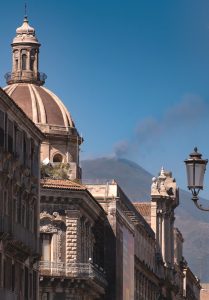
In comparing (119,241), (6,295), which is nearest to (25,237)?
(6,295)

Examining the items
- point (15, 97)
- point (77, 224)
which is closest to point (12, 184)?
point (77, 224)

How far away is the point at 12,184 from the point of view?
72938 mm

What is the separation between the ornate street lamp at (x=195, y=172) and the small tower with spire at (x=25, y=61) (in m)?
98.0

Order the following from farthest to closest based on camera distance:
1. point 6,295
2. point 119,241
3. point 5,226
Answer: point 119,241 < point 6,295 < point 5,226

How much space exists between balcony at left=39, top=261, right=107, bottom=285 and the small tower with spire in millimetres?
40033

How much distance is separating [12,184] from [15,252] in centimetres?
305

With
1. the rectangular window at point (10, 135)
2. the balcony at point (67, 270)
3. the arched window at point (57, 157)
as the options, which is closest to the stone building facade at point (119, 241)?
the arched window at point (57, 157)

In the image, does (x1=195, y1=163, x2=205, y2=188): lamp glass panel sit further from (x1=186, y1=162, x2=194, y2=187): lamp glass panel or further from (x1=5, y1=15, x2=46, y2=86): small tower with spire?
(x1=5, y1=15, x2=46, y2=86): small tower with spire

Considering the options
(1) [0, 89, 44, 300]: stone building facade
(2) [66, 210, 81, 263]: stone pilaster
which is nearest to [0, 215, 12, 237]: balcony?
(1) [0, 89, 44, 300]: stone building facade

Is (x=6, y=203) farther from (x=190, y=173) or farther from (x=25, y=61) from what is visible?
(x=25, y=61)

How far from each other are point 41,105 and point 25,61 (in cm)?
617

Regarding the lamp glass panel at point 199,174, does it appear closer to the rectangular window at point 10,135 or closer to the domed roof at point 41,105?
the rectangular window at point 10,135

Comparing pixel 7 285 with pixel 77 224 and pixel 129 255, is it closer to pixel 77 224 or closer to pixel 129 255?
pixel 77 224

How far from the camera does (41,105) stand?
13738 centimetres
